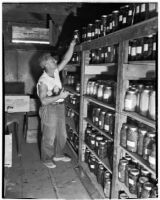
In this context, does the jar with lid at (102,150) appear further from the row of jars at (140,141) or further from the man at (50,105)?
the man at (50,105)

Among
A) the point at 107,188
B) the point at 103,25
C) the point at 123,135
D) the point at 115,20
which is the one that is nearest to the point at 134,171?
the point at 123,135

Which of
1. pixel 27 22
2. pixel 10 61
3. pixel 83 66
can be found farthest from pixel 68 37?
pixel 83 66

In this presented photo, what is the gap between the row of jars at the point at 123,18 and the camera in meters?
2.00

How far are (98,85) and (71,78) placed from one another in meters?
1.55

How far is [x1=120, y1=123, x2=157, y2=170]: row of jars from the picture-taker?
6.07 ft

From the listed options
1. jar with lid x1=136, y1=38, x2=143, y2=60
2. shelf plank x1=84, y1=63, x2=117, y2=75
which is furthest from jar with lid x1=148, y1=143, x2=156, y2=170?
shelf plank x1=84, y1=63, x2=117, y2=75

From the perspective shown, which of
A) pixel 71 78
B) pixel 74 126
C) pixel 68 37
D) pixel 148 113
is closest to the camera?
pixel 148 113

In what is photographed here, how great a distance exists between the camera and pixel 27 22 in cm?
540

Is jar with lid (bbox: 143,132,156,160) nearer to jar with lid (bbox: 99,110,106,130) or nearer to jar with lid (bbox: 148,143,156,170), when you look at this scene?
jar with lid (bbox: 148,143,156,170)

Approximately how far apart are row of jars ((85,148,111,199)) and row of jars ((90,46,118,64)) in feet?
3.74

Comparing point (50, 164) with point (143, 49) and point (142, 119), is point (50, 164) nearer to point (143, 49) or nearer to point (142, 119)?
point (142, 119)

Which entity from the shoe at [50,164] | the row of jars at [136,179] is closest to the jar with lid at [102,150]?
the row of jars at [136,179]

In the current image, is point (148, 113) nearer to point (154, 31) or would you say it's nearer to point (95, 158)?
point (154, 31)

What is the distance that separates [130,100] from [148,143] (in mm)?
381
